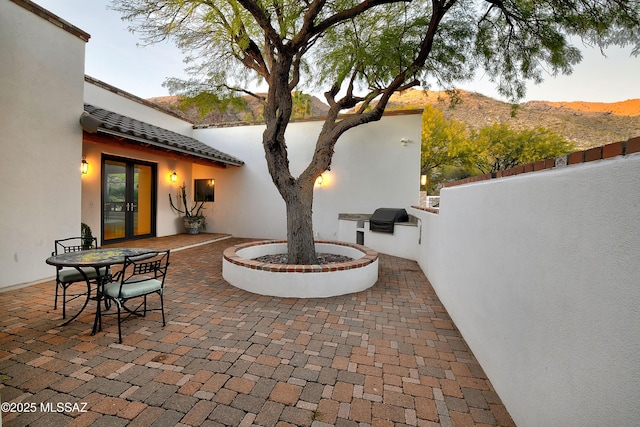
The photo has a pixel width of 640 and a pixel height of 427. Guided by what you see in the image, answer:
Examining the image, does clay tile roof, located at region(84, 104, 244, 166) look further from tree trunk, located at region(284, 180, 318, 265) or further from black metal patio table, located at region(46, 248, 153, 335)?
tree trunk, located at region(284, 180, 318, 265)

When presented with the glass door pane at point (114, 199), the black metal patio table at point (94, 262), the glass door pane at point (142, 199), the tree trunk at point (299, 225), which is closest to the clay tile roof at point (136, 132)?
the glass door pane at point (114, 199)

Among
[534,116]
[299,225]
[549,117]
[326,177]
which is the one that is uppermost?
[534,116]

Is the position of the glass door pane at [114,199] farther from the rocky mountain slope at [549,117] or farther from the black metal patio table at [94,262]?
the rocky mountain slope at [549,117]

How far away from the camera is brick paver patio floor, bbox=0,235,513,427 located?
1832mm

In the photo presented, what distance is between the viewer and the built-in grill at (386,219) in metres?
7.04

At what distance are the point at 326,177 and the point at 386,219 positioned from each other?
2.66m

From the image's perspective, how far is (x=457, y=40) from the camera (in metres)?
5.19

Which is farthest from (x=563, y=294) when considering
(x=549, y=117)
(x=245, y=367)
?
(x=549, y=117)

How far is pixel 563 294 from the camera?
4.44 ft

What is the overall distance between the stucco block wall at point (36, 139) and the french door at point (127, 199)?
2.57 metres

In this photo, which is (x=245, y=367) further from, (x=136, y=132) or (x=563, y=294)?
(x=136, y=132)

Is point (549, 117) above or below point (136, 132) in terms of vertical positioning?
above

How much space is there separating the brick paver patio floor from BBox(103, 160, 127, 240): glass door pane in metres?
3.73

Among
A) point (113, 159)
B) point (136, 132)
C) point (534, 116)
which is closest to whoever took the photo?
point (136, 132)
